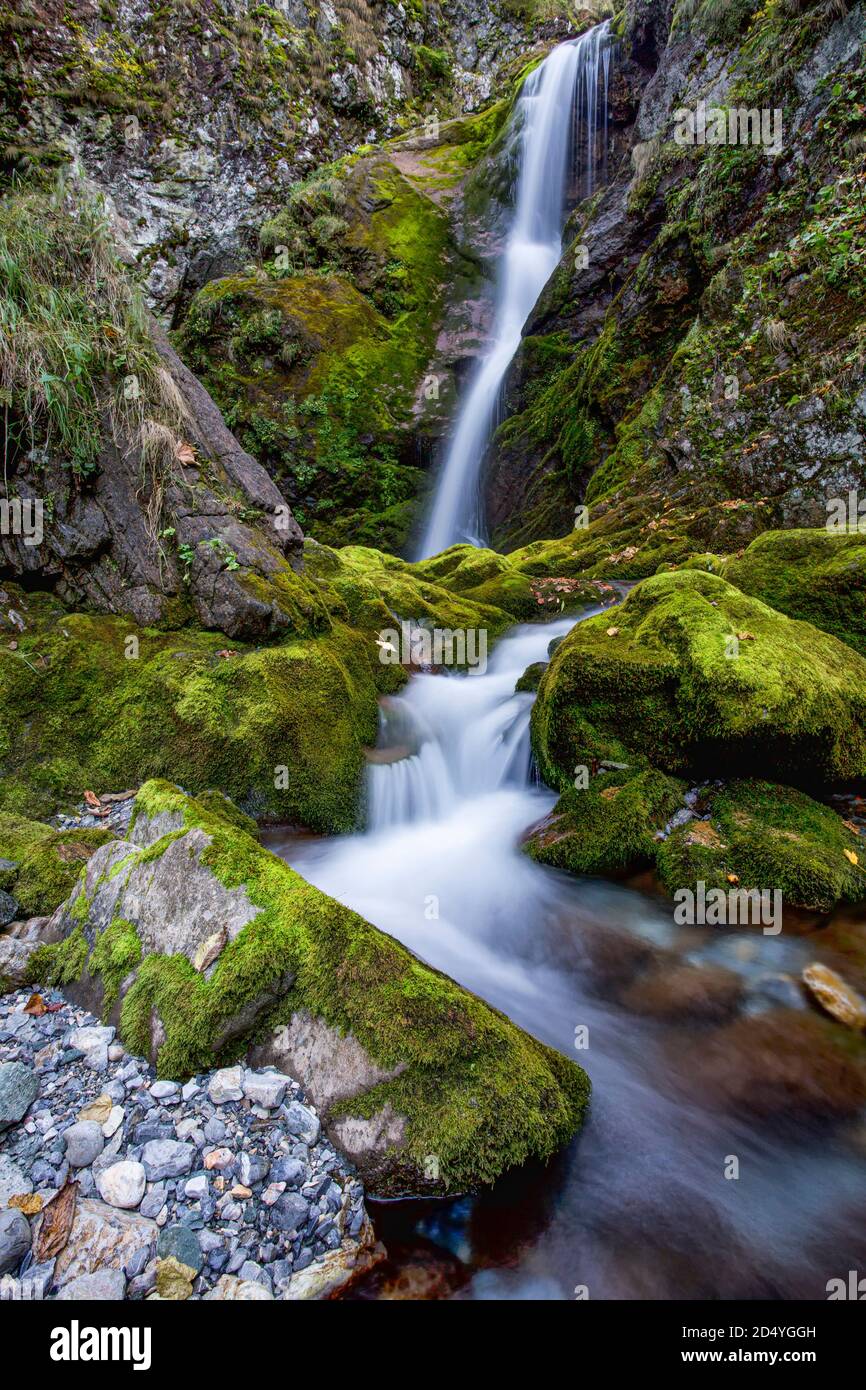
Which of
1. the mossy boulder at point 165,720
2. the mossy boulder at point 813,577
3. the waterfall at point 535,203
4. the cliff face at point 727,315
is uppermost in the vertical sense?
the waterfall at point 535,203

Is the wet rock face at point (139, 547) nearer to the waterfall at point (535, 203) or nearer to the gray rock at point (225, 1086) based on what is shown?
the gray rock at point (225, 1086)

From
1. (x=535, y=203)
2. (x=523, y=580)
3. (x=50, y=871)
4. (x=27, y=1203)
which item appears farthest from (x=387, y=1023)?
(x=535, y=203)

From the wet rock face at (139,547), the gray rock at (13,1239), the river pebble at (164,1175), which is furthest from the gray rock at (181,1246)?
the wet rock face at (139,547)

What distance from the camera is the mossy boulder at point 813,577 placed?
542cm

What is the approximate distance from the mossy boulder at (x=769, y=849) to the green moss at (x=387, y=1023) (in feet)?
6.07

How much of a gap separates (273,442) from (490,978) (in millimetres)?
12834

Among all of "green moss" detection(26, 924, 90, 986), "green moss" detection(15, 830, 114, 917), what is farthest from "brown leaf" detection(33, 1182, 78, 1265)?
"green moss" detection(15, 830, 114, 917)

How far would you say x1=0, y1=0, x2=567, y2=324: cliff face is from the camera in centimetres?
1527

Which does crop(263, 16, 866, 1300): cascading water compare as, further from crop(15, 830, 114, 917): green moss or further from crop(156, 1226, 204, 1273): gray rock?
crop(15, 830, 114, 917): green moss

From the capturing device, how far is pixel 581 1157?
8.56 ft

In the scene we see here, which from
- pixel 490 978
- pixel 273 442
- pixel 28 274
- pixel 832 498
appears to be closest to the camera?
pixel 490 978

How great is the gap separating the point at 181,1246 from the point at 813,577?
6.33 metres
